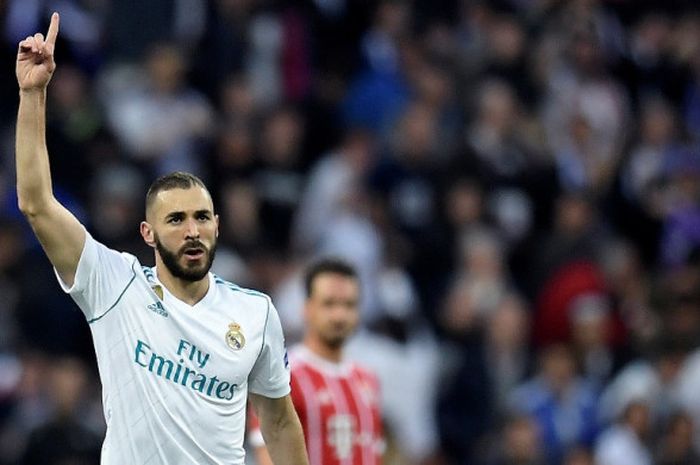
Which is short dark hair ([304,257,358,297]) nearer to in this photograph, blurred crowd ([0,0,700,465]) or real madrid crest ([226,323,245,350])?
blurred crowd ([0,0,700,465])

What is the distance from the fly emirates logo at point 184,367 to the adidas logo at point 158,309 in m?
0.12

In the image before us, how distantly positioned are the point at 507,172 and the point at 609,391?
2.51 m

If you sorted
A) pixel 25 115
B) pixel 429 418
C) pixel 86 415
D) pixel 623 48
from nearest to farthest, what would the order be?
pixel 25 115
pixel 86 415
pixel 429 418
pixel 623 48

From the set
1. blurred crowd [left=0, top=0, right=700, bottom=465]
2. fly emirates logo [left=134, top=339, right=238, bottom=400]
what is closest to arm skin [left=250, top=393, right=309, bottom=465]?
fly emirates logo [left=134, top=339, right=238, bottom=400]

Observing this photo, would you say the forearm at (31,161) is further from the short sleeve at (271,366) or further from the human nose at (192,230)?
the short sleeve at (271,366)

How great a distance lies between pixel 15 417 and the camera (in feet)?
39.3

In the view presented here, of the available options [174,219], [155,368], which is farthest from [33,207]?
[155,368]

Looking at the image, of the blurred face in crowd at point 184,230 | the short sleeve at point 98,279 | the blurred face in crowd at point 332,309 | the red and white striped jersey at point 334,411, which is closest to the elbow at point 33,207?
the short sleeve at point 98,279

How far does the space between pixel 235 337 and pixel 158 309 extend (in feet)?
1.11

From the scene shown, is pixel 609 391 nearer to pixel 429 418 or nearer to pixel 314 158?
pixel 429 418

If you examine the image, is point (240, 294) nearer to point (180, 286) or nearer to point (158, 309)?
point (180, 286)

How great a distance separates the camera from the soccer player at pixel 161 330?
6.39m

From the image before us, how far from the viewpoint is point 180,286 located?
6723 mm

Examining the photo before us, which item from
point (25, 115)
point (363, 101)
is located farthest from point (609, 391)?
point (25, 115)
